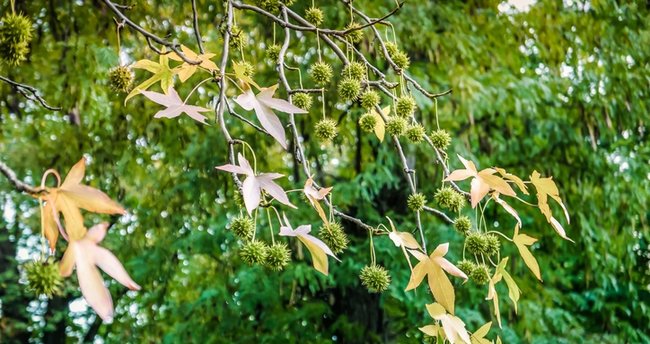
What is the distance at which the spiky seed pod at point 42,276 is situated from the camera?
0.62m

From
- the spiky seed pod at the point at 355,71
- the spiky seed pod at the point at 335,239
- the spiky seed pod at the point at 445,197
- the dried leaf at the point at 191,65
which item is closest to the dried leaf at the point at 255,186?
the dried leaf at the point at 191,65

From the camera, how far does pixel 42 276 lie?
2.04 feet

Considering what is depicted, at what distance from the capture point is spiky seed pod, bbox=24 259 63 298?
0.62 m

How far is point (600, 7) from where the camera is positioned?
2666 millimetres

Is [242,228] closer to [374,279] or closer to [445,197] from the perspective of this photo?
[374,279]

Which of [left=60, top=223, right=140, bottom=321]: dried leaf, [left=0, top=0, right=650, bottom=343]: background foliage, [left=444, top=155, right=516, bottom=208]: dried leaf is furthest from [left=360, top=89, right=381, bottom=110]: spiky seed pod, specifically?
[left=0, top=0, right=650, bottom=343]: background foliage

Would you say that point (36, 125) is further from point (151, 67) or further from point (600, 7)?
point (600, 7)

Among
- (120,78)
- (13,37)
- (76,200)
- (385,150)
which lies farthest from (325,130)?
(385,150)

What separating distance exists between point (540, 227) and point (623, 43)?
2.58ft

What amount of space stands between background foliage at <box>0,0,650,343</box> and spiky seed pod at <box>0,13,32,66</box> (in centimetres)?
144

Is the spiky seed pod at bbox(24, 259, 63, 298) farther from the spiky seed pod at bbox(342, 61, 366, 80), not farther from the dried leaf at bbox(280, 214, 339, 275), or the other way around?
the spiky seed pod at bbox(342, 61, 366, 80)

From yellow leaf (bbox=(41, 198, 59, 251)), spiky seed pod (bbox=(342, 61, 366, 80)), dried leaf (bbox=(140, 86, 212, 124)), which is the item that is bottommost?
yellow leaf (bbox=(41, 198, 59, 251))

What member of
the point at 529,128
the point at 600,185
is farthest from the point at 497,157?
the point at 600,185

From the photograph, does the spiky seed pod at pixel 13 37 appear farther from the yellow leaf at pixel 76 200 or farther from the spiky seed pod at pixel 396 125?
the spiky seed pod at pixel 396 125
